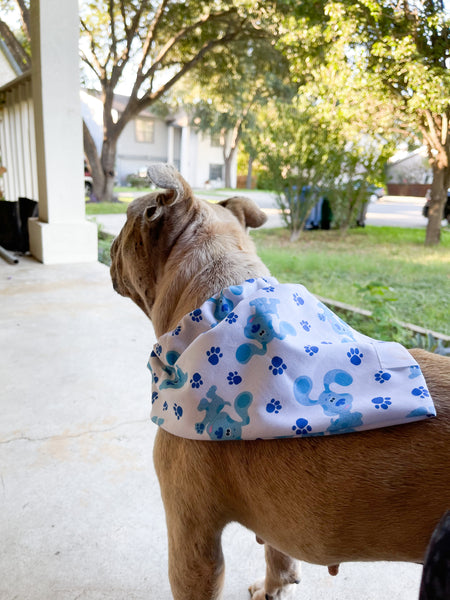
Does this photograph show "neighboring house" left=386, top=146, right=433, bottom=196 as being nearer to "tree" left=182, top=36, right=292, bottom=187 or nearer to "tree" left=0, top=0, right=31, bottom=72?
"tree" left=182, top=36, right=292, bottom=187

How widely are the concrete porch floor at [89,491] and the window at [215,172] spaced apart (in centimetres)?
2491

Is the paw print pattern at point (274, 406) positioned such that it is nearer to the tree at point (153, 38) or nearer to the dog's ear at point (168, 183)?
the dog's ear at point (168, 183)

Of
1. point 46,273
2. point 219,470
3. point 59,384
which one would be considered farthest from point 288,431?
point 46,273

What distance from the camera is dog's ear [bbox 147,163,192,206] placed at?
4.00ft

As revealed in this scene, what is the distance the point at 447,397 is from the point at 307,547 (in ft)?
1.41

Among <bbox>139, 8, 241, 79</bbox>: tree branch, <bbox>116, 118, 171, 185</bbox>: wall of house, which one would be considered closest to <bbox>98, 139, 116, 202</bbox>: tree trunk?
<bbox>139, 8, 241, 79</bbox>: tree branch

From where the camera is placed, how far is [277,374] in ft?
3.14

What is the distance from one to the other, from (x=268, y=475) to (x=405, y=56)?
166 inches

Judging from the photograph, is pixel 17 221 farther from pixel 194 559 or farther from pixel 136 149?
pixel 136 149

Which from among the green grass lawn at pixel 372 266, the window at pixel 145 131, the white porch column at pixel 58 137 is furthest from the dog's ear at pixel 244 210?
the window at pixel 145 131

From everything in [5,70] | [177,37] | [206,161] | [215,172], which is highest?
[177,37]

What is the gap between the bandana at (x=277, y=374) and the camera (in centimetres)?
89

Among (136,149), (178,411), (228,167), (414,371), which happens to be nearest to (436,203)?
(414,371)

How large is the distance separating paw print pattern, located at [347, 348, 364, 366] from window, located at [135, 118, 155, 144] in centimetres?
2582
